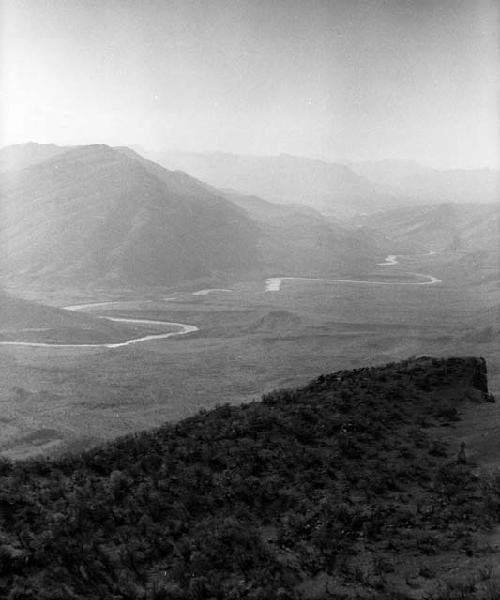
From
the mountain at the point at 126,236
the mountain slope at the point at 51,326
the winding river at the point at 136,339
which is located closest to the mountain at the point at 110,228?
the mountain at the point at 126,236

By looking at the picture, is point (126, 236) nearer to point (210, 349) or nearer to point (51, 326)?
point (51, 326)

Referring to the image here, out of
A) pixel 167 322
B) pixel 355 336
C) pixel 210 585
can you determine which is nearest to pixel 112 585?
pixel 210 585

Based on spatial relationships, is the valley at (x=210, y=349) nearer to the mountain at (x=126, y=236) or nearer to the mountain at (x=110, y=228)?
the mountain at (x=126, y=236)

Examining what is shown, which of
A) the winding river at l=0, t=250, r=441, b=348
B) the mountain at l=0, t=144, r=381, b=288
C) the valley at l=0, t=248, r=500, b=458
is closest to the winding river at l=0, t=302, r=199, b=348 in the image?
the winding river at l=0, t=250, r=441, b=348

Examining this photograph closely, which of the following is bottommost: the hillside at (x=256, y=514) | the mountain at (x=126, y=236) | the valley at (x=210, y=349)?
the valley at (x=210, y=349)

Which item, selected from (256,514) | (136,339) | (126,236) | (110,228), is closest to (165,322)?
(136,339)

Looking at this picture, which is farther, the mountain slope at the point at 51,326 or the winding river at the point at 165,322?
the mountain slope at the point at 51,326

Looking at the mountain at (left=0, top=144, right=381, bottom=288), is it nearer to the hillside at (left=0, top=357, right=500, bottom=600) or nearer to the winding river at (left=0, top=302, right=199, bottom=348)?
the winding river at (left=0, top=302, right=199, bottom=348)
